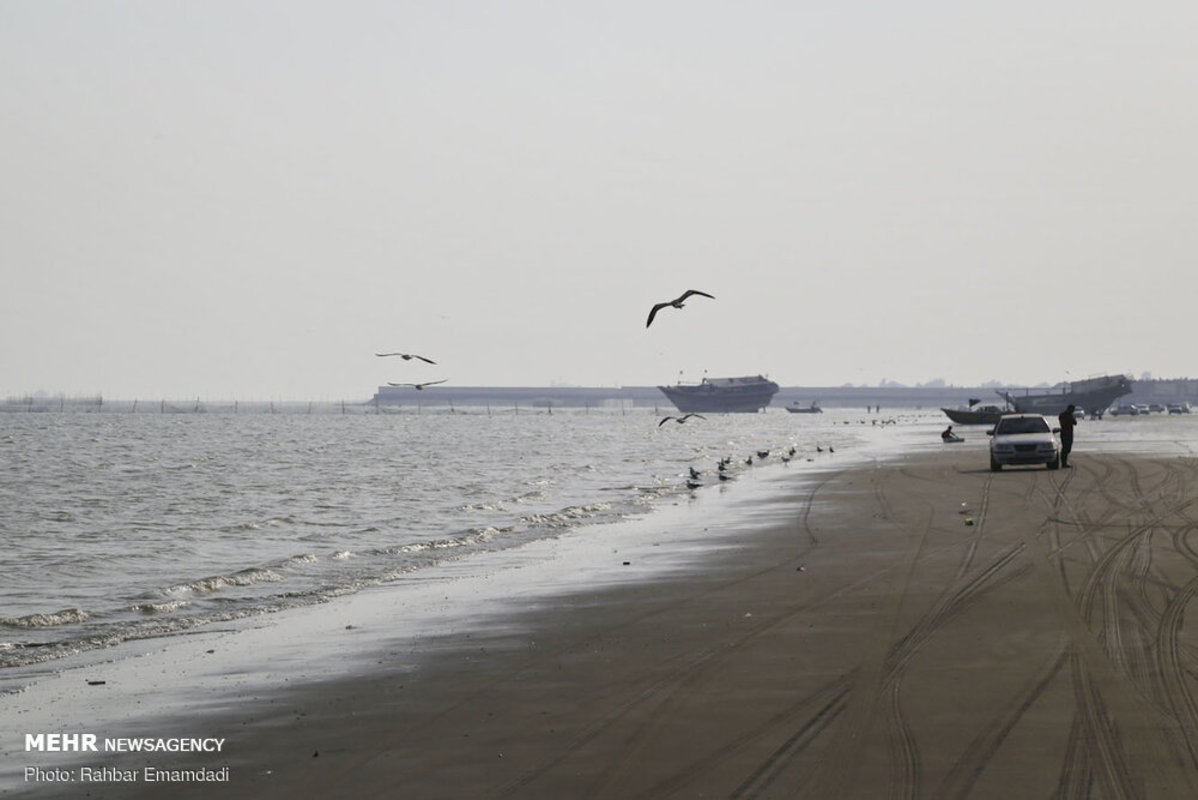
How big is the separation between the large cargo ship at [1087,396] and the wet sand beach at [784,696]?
123 meters

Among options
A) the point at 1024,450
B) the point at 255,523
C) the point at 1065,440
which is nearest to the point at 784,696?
the point at 255,523

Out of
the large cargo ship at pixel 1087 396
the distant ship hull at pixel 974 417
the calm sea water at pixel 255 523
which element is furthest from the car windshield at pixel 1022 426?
the large cargo ship at pixel 1087 396

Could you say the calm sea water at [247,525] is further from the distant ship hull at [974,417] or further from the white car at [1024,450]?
the distant ship hull at [974,417]

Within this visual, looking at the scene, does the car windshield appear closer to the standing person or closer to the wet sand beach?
the standing person

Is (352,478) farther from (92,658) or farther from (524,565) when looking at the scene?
(92,658)

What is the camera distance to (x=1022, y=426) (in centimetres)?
4475

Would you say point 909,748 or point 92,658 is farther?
point 92,658

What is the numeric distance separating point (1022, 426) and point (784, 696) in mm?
36566

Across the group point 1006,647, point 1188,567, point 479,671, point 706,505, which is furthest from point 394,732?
point 706,505

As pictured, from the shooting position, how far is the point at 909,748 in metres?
8.81

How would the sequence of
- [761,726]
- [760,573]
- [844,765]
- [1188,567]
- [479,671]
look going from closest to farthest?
[844,765], [761,726], [479,671], [1188,567], [760,573]

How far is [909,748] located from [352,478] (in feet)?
151

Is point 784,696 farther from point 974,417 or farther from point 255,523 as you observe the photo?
point 974,417

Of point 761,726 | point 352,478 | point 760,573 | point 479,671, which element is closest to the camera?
point 761,726
